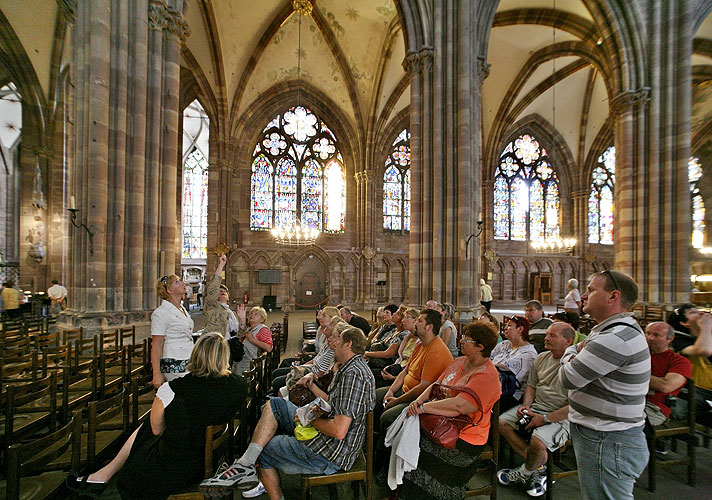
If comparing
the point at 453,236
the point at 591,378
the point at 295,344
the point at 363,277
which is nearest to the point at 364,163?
the point at 363,277

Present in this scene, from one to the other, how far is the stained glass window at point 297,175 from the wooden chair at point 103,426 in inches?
628

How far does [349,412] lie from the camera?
2.63 metres

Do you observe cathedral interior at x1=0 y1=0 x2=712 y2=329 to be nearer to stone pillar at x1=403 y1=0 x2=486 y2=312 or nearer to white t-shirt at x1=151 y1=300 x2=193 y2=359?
stone pillar at x1=403 y1=0 x2=486 y2=312

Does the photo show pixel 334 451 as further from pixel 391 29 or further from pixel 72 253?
pixel 391 29

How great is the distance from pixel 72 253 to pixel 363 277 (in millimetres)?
14135

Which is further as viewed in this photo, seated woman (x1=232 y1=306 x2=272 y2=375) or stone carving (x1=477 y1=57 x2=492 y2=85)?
stone carving (x1=477 y1=57 x2=492 y2=85)

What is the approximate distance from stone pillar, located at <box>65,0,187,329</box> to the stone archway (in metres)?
11.5

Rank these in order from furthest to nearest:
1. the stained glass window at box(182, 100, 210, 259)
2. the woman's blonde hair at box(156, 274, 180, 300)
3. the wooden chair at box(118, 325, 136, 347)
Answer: the stained glass window at box(182, 100, 210, 259) → the wooden chair at box(118, 325, 136, 347) → the woman's blonde hair at box(156, 274, 180, 300)

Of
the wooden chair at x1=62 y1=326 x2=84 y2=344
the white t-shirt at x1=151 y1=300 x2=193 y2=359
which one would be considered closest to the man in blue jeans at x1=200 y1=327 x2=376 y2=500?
the white t-shirt at x1=151 y1=300 x2=193 y2=359

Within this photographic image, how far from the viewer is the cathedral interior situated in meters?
7.43

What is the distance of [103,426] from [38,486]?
589mm

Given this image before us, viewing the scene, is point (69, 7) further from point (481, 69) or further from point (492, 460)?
point (492, 460)

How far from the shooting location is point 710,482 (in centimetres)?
339

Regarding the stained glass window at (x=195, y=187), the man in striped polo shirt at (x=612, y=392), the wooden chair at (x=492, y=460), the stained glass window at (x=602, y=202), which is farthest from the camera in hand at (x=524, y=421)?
the stained glass window at (x=602, y=202)
